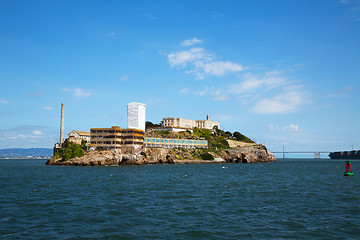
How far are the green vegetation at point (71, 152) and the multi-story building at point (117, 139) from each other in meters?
8.23

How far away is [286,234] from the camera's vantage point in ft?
73.9

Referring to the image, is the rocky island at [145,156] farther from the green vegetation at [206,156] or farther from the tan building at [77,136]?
the tan building at [77,136]

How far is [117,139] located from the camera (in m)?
146

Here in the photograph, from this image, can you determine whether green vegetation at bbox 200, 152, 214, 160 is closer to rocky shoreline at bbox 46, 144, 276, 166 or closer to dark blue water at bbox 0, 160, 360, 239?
rocky shoreline at bbox 46, 144, 276, 166

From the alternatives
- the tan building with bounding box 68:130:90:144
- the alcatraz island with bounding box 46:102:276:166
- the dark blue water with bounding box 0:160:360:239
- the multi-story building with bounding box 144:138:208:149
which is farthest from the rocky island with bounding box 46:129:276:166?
the dark blue water with bounding box 0:160:360:239

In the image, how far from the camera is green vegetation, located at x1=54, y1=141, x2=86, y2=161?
138m

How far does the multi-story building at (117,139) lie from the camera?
5728 inches

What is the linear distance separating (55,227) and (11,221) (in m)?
5.17

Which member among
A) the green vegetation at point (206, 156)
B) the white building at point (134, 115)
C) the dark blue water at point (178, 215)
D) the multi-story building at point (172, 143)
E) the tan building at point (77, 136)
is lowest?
the dark blue water at point (178, 215)

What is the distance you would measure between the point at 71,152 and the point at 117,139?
72.3 feet

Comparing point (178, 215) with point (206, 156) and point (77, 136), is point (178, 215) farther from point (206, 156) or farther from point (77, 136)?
point (77, 136)

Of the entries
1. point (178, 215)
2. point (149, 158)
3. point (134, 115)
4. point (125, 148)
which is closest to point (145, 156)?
point (149, 158)

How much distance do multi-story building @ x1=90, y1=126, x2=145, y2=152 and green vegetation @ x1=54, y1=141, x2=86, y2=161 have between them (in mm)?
8231

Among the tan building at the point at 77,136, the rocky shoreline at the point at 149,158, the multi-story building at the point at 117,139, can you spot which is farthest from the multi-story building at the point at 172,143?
the tan building at the point at 77,136
